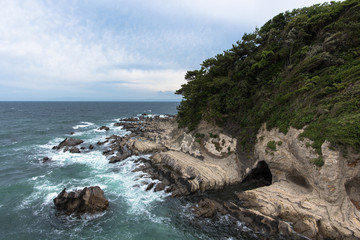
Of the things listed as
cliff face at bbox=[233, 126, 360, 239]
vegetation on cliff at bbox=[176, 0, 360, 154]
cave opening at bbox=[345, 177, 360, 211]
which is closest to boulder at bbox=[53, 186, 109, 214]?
cliff face at bbox=[233, 126, 360, 239]

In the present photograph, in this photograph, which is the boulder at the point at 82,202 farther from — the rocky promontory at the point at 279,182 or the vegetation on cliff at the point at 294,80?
the vegetation on cliff at the point at 294,80

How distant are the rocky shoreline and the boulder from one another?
18.8ft

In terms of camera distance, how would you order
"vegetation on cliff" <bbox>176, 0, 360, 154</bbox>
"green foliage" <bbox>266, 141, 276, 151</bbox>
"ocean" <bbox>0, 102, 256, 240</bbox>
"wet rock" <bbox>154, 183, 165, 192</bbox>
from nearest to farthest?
"ocean" <bbox>0, 102, 256, 240</bbox> < "vegetation on cliff" <bbox>176, 0, 360, 154</bbox> < "green foliage" <bbox>266, 141, 276, 151</bbox> < "wet rock" <bbox>154, 183, 165, 192</bbox>

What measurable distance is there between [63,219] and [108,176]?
8.31m

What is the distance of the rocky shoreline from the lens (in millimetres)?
13297

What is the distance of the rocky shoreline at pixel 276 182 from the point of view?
13297 millimetres

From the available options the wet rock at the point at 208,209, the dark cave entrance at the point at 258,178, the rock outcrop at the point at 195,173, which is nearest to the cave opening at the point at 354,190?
the dark cave entrance at the point at 258,178

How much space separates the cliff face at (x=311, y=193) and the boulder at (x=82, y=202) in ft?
46.3

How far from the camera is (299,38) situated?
22609mm

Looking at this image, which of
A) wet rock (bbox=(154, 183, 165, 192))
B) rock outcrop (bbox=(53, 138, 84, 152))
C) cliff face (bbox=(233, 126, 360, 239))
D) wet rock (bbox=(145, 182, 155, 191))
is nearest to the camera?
cliff face (bbox=(233, 126, 360, 239))

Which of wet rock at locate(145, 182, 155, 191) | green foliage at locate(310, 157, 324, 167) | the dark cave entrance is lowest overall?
wet rock at locate(145, 182, 155, 191)

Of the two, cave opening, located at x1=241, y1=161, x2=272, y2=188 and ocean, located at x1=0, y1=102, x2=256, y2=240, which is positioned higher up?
cave opening, located at x1=241, y1=161, x2=272, y2=188

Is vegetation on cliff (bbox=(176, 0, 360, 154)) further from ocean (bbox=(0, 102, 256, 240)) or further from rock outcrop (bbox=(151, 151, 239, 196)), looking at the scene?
ocean (bbox=(0, 102, 256, 240))

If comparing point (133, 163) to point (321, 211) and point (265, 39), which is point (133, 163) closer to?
point (321, 211)
